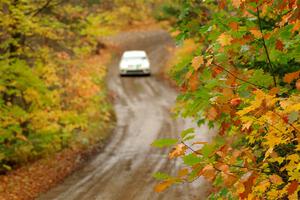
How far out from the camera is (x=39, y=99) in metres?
13.4

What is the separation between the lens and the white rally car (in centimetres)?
3039

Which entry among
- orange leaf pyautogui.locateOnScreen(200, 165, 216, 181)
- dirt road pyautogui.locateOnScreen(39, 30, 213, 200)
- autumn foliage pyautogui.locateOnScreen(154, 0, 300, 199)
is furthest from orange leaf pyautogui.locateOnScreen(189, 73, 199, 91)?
dirt road pyautogui.locateOnScreen(39, 30, 213, 200)

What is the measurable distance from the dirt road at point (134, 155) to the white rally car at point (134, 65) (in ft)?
1.77

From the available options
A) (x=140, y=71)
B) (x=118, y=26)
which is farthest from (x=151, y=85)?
(x=118, y=26)

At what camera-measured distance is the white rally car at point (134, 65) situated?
30391 millimetres

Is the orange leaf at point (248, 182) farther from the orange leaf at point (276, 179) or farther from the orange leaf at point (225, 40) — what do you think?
the orange leaf at point (225, 40)

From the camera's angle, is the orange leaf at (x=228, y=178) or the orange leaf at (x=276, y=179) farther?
the orange leaf at (x=276, y=179)

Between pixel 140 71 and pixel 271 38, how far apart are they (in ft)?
86.0

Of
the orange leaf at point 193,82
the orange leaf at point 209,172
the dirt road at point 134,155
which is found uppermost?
the orange leaf at point 193,82

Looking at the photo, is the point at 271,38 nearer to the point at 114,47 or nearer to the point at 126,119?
the point at 126,119

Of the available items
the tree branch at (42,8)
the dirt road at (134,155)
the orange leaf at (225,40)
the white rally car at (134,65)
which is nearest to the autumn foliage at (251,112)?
the orange leaf at (225,40)

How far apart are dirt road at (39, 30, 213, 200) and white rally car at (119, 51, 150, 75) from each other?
1.77ft

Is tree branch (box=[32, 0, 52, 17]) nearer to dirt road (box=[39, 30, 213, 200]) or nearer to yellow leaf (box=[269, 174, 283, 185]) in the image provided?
dirt road (box=[39, 30, 213, 200])

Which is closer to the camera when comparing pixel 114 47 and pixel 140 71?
pixel 140 71
